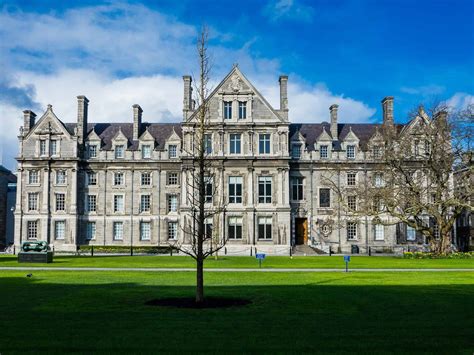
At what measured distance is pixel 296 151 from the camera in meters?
63.2

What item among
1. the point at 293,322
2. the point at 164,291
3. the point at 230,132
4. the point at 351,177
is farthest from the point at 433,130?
the point at 293,322

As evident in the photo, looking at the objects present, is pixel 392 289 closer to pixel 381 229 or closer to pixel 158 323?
pixel 158 323

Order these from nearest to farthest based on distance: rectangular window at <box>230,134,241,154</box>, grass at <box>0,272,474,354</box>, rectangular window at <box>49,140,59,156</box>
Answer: grass at <box>0,272,474,354</box> → rectangular window at <box>230,134,241,154</box> → rectangular window at <box>49,140,59,156</box>

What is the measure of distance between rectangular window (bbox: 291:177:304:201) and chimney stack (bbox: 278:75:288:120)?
7.74m

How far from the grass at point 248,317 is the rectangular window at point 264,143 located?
→ 3559 cm

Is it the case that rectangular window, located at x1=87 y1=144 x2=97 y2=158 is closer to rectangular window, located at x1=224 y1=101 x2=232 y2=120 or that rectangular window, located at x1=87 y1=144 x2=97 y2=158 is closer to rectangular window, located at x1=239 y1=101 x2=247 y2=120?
rectangular window, located at x1=224 y1=101 x2=232 y2=120

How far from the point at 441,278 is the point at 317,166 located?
→ 123 ft

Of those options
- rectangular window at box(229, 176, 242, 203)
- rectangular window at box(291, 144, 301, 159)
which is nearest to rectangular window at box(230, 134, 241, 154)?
rectangular window at box(229, 176, 242, 203)

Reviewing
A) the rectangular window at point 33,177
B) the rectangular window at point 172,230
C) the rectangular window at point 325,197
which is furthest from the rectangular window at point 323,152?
the rectangular window at point 33,177

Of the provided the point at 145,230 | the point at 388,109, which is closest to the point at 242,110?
the point at 145,230

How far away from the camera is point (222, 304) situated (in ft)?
55.6

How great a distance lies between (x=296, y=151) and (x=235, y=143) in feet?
27.0

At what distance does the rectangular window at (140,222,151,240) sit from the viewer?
6334 cm

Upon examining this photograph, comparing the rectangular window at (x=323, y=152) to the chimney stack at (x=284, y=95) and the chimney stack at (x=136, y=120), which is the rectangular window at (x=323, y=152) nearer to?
the chimney stack at (x=284, y=95)
